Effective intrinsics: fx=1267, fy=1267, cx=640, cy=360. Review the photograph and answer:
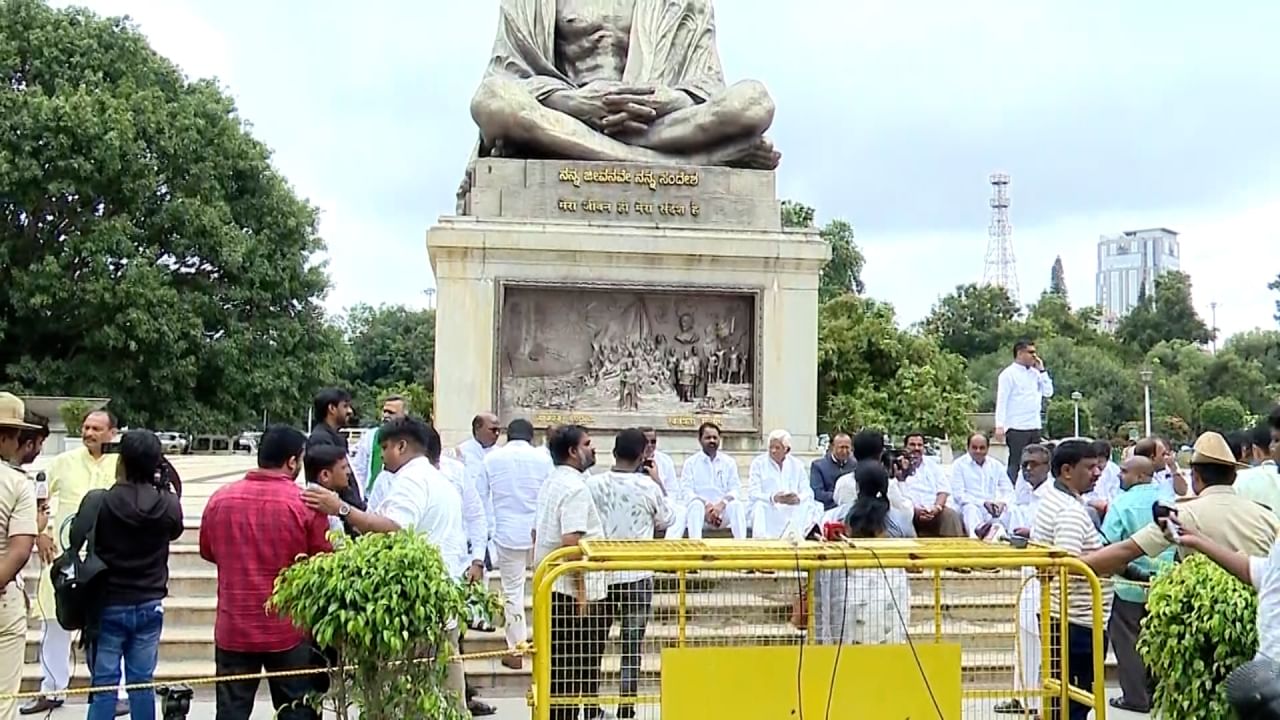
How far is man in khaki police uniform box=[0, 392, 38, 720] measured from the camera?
5488 millimetres

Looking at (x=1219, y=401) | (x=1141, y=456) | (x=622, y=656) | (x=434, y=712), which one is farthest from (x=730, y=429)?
(x=1219, y=401)

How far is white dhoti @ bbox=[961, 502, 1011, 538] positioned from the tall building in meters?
161

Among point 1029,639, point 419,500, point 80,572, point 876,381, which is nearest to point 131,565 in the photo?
point 80,572

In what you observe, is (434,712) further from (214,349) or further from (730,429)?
(214,349)

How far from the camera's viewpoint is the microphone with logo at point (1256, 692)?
303cm

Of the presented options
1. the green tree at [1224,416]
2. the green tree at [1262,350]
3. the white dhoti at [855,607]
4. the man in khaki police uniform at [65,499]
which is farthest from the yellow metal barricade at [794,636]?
the green tree at [1262,350]

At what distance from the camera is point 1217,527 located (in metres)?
5.48

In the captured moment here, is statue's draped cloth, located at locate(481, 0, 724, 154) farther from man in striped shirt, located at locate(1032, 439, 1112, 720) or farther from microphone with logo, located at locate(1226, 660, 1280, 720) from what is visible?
microphone with logo, located at locate(1226, 660, 1280, 720)

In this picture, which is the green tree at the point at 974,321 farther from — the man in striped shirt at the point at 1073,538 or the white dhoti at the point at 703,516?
the man in striped shirt at the point at 1073,538

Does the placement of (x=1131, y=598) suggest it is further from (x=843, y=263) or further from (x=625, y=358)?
(x=843, y=263)

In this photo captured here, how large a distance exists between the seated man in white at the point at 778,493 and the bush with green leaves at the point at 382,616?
19.4ft

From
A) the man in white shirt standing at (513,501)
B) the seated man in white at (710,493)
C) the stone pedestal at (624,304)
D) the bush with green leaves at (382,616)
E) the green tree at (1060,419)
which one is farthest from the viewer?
the green tree at (1060,419)

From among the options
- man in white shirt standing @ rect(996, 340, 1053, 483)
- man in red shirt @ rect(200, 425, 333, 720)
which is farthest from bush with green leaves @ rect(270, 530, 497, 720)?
man in white shirt standing @ rect(996, 340, 1053, 483)

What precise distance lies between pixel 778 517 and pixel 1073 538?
453 centimetres
